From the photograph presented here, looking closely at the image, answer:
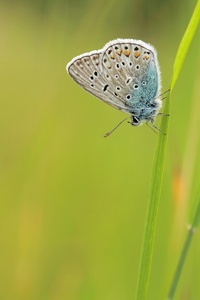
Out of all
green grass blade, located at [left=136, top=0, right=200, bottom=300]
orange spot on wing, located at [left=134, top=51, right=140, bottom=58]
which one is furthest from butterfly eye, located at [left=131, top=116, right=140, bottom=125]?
green grass blade, located at [left=136, top=0, right=200, bottom=300]

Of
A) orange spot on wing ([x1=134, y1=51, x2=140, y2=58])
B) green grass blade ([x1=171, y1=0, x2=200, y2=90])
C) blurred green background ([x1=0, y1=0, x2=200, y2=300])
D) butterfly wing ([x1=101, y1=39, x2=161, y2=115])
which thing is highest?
green grass blade ([x1=171, y1=0, x2=200, y2=90])

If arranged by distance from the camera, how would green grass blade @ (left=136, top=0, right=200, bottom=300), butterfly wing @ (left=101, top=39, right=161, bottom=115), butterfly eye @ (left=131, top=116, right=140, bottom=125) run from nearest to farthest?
green grass blade @ (left=136, top=0, right=200, bottom=300)
butterfly wing @ (left=101, top=39, right=161, bottom=115)
butterfly eye @ (left=131, top=116, right=140, bottom=125)

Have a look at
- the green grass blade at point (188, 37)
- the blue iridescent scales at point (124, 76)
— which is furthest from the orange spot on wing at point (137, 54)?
the green grass blade at point (188, 37)

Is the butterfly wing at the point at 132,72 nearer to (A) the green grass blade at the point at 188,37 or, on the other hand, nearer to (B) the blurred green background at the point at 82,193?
(B) the blurred green background at the point at 82,193

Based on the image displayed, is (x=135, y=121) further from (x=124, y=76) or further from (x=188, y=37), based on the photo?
(x=188, y=37)

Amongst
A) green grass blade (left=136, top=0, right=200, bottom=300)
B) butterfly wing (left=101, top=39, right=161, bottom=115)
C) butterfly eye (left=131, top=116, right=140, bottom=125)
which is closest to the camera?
green grass blade (left=136, top=0, right=200, bottom=300)

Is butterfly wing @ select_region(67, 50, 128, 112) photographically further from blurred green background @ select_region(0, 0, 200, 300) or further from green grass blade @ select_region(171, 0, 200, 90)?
green grass blade @ select_region(171, 0, 200, 90)

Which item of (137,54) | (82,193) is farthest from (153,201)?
(82,193)
